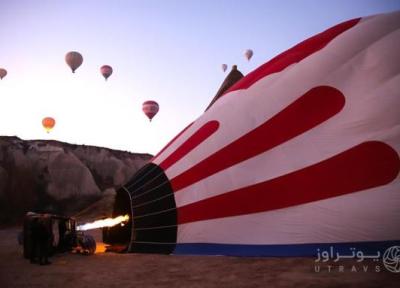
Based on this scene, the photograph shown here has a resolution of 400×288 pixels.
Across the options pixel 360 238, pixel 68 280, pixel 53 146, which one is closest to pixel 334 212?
pixel 360 238

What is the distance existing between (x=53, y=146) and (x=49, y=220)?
82.7ft

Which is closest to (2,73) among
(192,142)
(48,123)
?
(48,123)

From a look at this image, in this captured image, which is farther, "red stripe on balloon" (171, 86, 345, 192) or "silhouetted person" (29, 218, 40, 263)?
"silhouetted person" (29, 218, 40, 263)

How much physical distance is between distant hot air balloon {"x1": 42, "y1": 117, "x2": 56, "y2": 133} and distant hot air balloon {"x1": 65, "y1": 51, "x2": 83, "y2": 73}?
7869 millimetres

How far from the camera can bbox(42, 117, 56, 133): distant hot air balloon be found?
27839mm

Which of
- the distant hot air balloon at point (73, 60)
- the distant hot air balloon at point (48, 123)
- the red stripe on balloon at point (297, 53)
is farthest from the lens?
the distant hot air balloon at point (48, 123)

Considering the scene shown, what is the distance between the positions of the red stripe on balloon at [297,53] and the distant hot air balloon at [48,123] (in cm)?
2402

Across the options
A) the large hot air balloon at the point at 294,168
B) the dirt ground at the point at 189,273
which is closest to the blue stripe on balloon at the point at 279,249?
the large hot air balloon at the point at 294,168

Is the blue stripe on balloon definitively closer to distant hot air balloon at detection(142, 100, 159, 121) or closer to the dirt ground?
the dirt ground

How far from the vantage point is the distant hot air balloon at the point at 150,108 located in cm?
1986

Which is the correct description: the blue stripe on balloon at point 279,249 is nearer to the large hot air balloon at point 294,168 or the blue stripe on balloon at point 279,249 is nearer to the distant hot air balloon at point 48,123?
the large hot air balloon at point 294,168

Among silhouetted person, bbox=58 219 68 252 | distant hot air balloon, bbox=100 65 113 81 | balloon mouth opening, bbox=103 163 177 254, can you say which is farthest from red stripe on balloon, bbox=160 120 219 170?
distant hot air balloon, bbox=100 65 113 81

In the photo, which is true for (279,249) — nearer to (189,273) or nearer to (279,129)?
(189,273)

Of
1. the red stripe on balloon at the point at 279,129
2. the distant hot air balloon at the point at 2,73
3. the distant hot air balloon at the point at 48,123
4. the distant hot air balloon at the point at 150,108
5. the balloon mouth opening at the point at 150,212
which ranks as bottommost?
the balloon mouth opening at the point at 150,212
